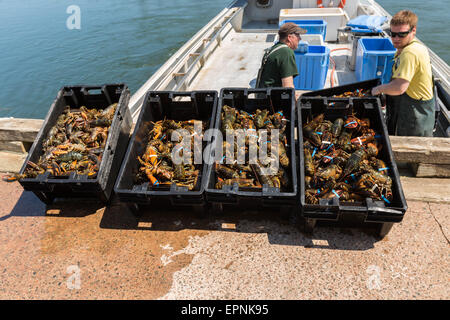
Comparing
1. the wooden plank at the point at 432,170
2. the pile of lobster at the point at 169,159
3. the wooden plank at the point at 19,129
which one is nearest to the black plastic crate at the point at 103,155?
the pile of lobster at the point at 169,159

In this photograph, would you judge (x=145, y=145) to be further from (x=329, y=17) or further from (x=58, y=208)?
(x=329, y=17)

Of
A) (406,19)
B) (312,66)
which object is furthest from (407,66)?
(312,66)

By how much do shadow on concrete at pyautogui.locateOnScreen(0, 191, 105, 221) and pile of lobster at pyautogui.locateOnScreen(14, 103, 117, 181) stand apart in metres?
0.55

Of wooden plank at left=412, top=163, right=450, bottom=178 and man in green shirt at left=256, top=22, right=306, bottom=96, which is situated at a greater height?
man in green shirt at left=256, top=22, right=306, bottom=96

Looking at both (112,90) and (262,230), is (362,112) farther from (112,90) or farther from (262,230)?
(112,90)

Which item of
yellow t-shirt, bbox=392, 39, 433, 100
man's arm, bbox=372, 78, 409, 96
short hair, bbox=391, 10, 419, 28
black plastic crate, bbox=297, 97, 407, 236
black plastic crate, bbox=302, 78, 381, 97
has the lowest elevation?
black plastic crate, bbox=297, 97, 407, 236

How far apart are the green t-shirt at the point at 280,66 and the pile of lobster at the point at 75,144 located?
2994 millimetres

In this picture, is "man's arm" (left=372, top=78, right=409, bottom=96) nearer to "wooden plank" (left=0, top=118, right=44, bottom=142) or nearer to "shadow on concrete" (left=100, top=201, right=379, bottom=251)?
"shadow on concrete" (left=100, top=201, right=379, bottom=251)

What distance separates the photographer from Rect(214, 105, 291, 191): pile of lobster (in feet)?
13.2

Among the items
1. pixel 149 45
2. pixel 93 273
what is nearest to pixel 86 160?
pixel 93 273

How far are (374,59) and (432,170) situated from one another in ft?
13.2

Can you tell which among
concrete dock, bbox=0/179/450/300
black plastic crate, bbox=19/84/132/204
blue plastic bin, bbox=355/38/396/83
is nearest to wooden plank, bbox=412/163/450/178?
concrete dock, bbox=0/179/450/300

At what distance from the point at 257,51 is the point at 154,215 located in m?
8.97

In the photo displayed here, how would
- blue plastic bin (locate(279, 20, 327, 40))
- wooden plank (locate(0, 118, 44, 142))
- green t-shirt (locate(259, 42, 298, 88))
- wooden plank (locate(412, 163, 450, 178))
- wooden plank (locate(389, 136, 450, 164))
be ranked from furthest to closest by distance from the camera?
→ blue plastic bin (locate(279, 20, 327, 40)), wooden plank (locate(0, 118, 44, 142)), green t-shirt (locate(259, 42, 298, 88)), wooden plank (locate(412, 163, 450, 178)), wooden plank (locate(389, 136, 450, 164))
